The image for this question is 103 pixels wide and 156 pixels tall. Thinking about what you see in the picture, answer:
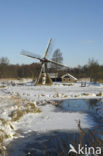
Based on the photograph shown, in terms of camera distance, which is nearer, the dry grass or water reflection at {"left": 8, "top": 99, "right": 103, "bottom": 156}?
water reflection at {"left": 8, "top": 99, "right": 103, "bottom": 156}

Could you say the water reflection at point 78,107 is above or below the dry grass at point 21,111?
below

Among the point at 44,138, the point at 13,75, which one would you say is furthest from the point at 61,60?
the point at 44,138

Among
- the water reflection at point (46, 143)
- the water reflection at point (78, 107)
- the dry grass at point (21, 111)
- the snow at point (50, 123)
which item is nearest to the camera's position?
the water reflection at point (46, 143)

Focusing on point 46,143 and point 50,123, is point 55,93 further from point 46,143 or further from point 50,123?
point 46,143

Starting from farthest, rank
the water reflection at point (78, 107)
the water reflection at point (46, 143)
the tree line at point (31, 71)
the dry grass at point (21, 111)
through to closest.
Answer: the tree line at point (31, 71)
the water reflection at point (78, 107)
the dry grass at point (21, 111)
the water reflection at point (46, 143)

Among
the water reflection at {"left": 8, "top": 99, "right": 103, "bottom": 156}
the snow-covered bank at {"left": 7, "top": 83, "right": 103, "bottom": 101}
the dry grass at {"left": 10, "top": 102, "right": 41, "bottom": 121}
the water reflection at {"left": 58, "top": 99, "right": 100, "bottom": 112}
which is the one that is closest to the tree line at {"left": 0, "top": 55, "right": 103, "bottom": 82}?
Result: the snow-covered bank at {"left": 7, "top": 83, "right": 103, "bottom": 101}

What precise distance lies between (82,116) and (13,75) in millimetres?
55399

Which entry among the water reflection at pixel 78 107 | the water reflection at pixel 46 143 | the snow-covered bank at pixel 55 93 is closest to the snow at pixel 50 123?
the water reflection at pixel 46 143

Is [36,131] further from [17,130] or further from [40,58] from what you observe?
[40,58]

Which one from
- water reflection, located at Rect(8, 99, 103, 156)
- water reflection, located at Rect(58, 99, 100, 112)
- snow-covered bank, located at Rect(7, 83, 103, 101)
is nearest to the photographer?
water reflection, located at Rect(8, 99, 103, 156)

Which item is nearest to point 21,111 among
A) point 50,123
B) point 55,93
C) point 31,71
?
point 50,123

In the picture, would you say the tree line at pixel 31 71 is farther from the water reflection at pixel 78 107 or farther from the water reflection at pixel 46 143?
the water reflection at pixel 46 143

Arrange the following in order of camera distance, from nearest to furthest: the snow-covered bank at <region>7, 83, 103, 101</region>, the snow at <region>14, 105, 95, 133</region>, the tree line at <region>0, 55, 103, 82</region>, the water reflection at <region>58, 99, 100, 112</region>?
the snow at <region>14, 105, 95, 133</region> → the water reflection at <region>58, 99, 100, 112</region> → the snow-covered bank at <region>7, 83, 103, 101</region> → the tree line at <region>0, 55, 103, 82</region>

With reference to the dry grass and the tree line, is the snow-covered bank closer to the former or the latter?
the dry grass
